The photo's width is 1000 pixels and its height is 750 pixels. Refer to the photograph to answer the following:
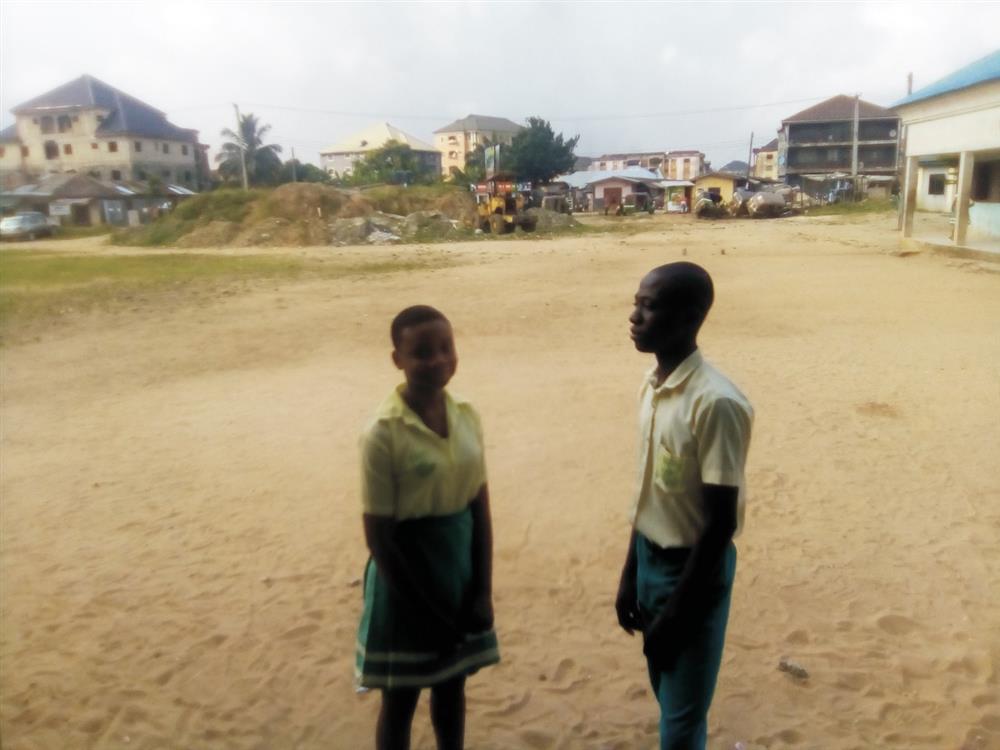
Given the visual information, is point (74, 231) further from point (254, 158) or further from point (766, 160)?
point (766, 160)

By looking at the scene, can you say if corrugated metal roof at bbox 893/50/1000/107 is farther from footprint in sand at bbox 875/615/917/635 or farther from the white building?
the white building

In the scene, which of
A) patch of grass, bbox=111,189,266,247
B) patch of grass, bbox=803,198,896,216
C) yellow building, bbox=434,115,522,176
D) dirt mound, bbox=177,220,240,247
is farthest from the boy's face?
yellow building, bbox=434,115,522,176

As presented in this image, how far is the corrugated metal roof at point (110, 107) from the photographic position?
401cm

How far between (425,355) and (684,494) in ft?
2.23

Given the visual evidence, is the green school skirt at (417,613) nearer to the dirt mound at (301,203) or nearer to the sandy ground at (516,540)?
the sandy ground at (516,540)

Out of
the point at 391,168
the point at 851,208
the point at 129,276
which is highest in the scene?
the point at 391,168

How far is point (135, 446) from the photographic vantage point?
20.4ft

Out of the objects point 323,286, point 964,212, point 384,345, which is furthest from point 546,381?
point 964,212

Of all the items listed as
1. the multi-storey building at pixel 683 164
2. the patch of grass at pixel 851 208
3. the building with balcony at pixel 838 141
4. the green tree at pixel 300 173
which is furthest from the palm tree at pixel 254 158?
the multi-storey building at pixel 683 164

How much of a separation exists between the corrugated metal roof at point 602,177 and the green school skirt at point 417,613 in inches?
2086

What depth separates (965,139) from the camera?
17.4 meters

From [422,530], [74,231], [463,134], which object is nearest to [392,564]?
[422,530]

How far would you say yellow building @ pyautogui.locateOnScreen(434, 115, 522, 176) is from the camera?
71.5 m

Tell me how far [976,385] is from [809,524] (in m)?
3.73
